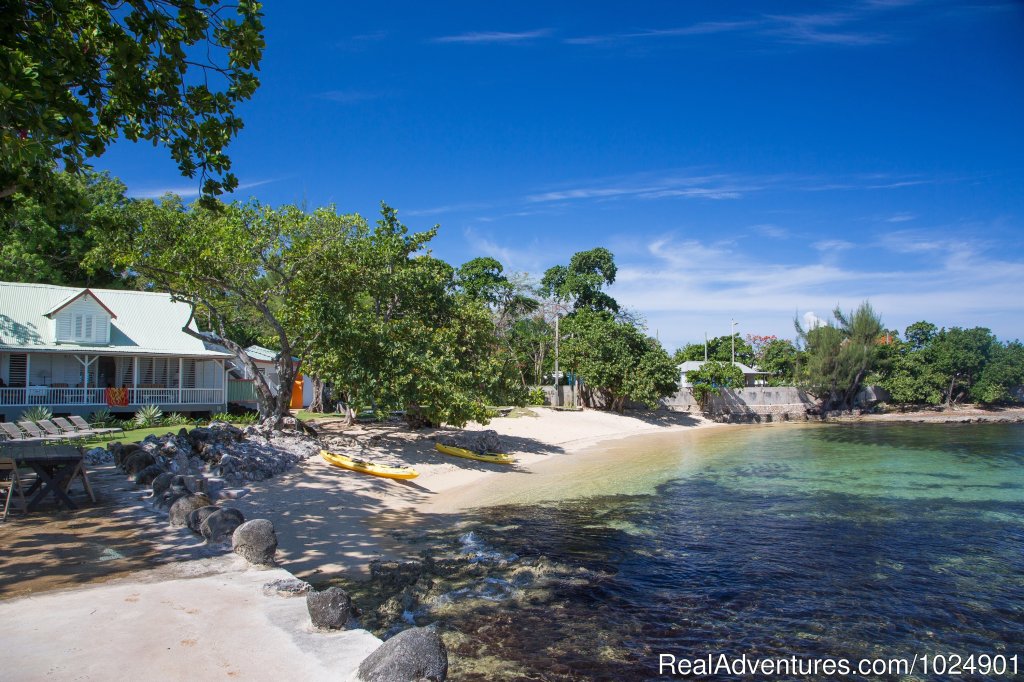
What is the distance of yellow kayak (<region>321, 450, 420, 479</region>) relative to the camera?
17891 millimetres

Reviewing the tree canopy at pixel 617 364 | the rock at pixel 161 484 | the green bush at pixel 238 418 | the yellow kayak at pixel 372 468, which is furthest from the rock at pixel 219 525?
the tree canopy at pixel 617 364

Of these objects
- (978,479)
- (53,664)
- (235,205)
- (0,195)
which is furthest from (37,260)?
(978,479)

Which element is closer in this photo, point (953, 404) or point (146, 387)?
point (146, 387)

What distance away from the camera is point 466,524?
1394 cm

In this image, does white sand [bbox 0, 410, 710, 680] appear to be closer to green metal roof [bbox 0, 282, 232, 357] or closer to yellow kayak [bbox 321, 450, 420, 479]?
yellow kayak [bbox 321, 450, 420, 479]

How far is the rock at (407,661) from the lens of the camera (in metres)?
5.02

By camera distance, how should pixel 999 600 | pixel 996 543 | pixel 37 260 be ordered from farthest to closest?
pixel 37 260 → pixel 996 543 → pixel 999 600

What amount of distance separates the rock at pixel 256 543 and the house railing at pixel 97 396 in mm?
22241

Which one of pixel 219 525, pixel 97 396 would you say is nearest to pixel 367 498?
pixel 219 525

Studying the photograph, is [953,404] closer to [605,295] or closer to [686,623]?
[605,295]

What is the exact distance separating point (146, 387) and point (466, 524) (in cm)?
2076

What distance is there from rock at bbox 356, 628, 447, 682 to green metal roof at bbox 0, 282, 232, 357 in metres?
26.6

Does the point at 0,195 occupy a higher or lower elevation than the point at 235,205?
lower

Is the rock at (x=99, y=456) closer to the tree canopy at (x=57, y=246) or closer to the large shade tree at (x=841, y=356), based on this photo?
the tree canopy at (x=57, y=246)
